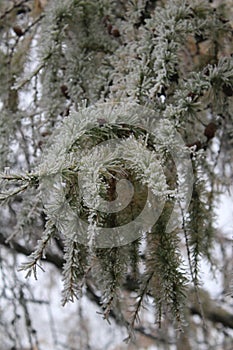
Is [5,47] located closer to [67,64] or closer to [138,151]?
[67,64]

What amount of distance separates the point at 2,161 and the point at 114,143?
24 centimetres

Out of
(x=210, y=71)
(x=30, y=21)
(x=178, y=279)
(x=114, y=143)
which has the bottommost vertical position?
(x=178, y=279)

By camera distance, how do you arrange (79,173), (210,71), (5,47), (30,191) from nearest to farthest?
1. (79,173)
2. (210,71)
3. (30,191)
4. (5,47)

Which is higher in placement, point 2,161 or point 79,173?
point 2,161

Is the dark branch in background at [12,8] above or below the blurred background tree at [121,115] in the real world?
above

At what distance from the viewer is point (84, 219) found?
498 mm

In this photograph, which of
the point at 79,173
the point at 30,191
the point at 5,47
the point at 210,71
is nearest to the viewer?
the point at 79,173

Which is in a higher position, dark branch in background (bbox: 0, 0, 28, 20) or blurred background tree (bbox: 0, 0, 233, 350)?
dark branch in background (bbox: 0, 0, 28, 20)

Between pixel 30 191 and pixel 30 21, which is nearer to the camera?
pixel 30 191

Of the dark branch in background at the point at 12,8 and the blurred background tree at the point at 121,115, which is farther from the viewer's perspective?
the dark branch in background at the point at 12,8

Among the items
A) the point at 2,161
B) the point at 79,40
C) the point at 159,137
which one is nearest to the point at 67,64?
the point at 79,40

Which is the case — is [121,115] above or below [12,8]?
below

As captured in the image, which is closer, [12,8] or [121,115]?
[121,115]

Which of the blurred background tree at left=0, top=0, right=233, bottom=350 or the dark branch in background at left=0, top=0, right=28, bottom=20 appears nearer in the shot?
the blurred background tree at left=0, top=0, right=233, bottom=350
